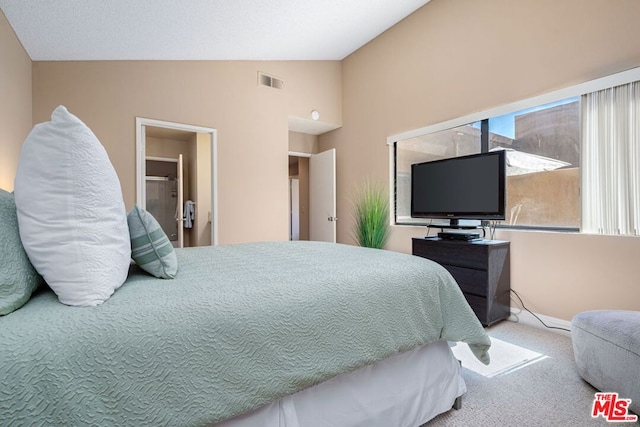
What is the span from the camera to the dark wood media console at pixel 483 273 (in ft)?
8.73

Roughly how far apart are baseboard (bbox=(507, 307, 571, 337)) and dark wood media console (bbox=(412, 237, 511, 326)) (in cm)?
7

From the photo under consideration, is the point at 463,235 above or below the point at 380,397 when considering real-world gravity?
A: above

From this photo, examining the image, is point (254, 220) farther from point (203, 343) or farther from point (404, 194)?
point (203, 343)

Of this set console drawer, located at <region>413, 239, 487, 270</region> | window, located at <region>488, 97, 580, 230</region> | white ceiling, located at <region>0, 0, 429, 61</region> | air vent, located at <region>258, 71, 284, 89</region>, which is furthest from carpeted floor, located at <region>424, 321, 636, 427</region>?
air vent, located at <region>258, 71, 284, 89</region>

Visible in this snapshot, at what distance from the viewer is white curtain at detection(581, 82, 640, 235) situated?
7.28ft

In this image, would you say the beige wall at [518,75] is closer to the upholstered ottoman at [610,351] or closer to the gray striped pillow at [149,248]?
the upholstered ottoman at [610,351]

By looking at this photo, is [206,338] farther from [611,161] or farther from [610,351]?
[611,161]

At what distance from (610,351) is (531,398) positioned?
1.51 ft

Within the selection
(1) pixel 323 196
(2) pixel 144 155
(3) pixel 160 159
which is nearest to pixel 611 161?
(1) pixel 323 196

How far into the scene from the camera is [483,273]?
2676mm

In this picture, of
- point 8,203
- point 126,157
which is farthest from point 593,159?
point 126,157

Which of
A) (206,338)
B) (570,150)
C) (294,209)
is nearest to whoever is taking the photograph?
(206,338)

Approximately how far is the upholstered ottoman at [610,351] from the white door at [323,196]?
338 centimetres

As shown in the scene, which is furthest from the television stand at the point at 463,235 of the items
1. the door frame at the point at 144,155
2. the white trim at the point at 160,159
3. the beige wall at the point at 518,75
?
the white trim at the point at 160,159
